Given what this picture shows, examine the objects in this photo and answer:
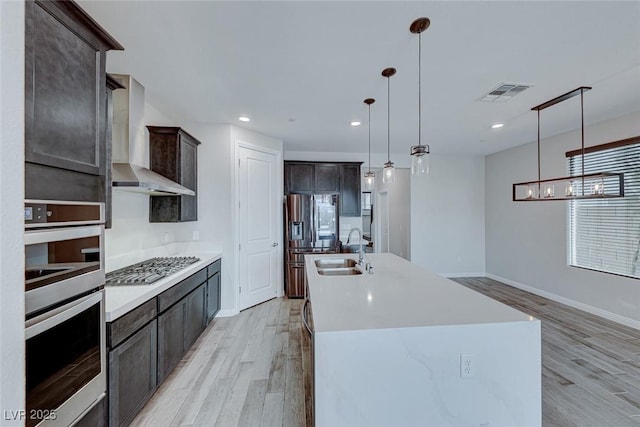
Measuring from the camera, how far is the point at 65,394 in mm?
1225

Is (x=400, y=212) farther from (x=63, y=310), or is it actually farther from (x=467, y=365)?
(x=63, y=310)

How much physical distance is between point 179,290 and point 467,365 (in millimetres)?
2262

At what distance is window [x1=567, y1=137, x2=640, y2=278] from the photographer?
337cm

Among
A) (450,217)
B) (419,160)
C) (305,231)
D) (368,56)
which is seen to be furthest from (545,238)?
(368,56)

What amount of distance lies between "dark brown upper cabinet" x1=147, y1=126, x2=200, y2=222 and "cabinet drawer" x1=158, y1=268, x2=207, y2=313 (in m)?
0.76

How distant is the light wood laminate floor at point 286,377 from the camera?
1.89 metres

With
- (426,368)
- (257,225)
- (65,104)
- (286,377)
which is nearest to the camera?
(65,104)

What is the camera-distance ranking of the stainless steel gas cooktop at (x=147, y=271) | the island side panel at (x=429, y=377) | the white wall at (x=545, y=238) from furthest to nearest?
the white wall at (x=545, y=238) → the stainless steel gas cooktop at (x=147, y=271) → the island side panel at (x=429, y=377)

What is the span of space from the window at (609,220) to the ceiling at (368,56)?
1.98 ft

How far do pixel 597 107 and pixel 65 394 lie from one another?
5283mm

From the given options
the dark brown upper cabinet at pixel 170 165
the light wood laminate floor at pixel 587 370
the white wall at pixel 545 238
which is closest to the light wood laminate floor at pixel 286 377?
the light wood laminate floor at pixel 587 370

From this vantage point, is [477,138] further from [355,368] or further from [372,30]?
[355,368]

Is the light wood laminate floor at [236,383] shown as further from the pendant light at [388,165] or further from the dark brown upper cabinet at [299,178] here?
the dark brown upper cabinet at [299,178]

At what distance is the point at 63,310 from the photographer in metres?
1.17
